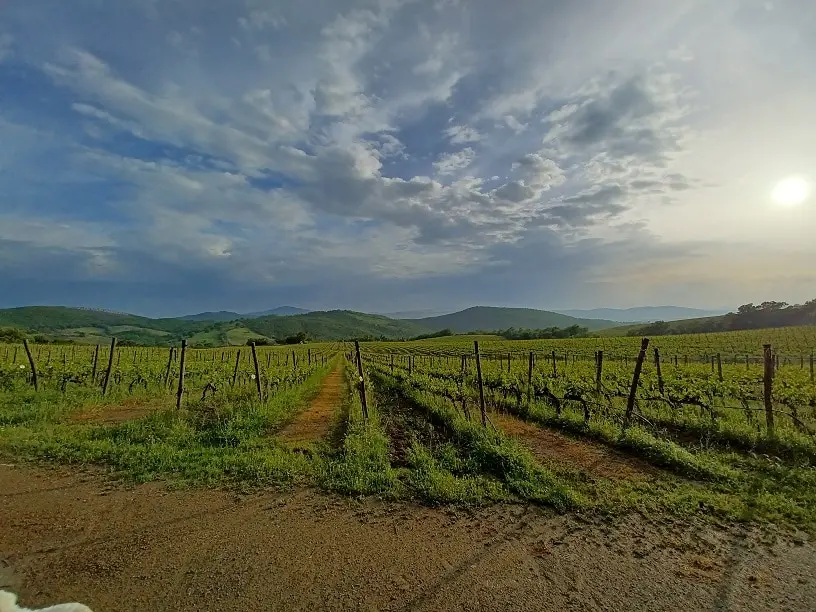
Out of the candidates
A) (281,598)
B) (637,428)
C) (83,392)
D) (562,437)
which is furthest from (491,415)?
(83,392)

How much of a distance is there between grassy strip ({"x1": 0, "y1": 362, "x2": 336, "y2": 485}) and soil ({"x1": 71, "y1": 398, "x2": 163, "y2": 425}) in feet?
2.32

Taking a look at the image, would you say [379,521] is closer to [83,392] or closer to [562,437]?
[562,437]

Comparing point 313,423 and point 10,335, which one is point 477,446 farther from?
point 10,335

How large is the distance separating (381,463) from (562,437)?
5.05 metres

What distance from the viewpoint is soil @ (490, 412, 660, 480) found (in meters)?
8.16

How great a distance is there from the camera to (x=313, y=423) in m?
12.6

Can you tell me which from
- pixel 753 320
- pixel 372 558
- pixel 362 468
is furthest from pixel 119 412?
pixel 753 320

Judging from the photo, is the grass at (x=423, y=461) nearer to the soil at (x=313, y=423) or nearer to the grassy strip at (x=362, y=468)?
the grassy strip at (x=362, y=468)

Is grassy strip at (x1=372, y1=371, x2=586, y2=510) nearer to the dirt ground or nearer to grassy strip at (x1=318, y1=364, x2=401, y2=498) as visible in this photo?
the dirt ground

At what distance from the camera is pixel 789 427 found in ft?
32.8

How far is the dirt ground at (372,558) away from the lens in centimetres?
439

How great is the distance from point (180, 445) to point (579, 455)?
28.5ft

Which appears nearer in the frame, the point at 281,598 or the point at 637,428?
the point at 281,598

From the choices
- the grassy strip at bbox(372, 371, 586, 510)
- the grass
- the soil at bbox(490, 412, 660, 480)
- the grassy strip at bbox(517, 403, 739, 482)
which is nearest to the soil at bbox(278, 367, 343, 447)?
the grass
